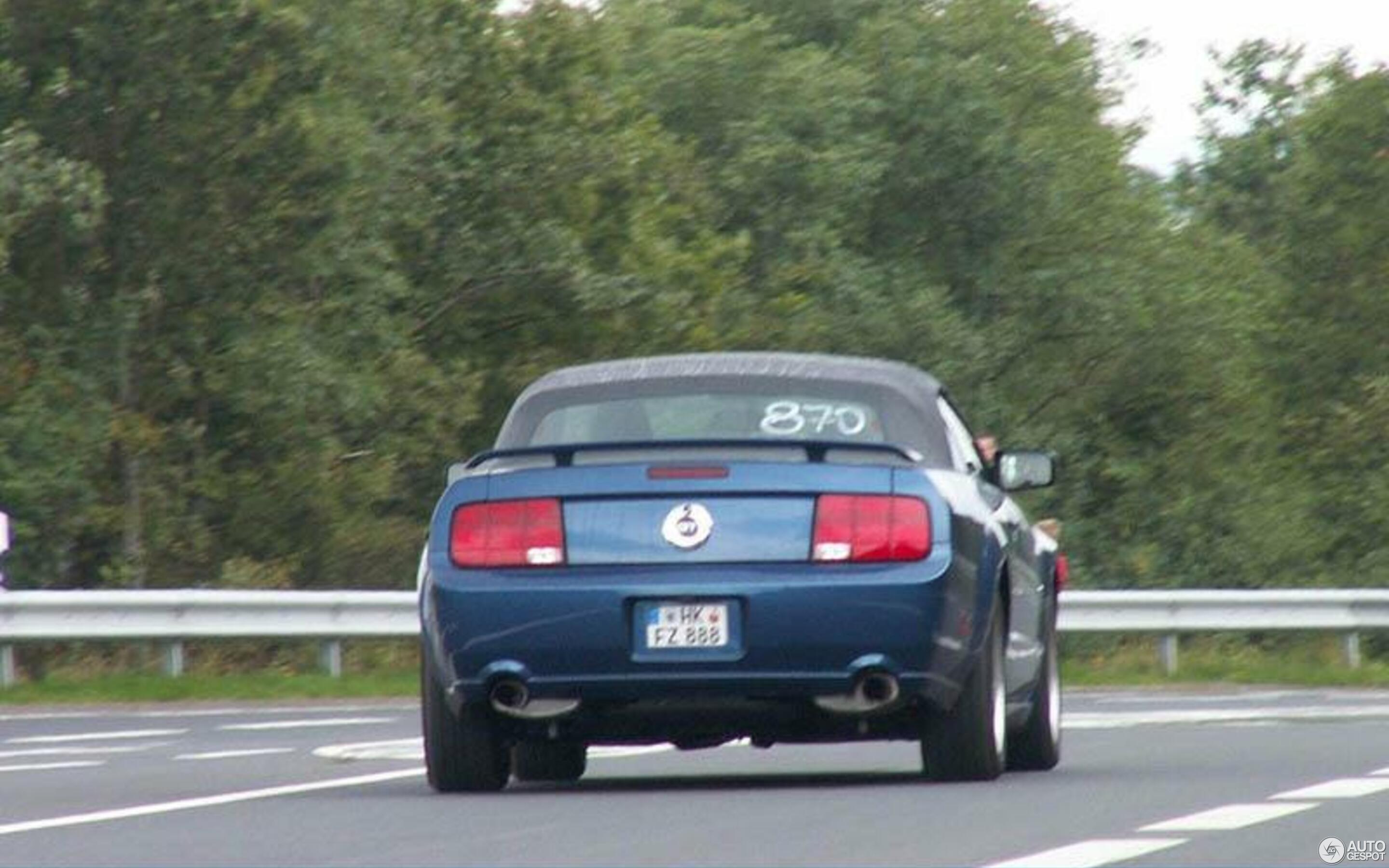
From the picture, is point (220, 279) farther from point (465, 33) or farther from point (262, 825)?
point (262, 825)

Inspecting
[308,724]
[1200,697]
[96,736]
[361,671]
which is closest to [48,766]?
[96,736]

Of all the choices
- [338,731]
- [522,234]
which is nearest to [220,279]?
[522,234]

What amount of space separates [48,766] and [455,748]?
3147 millimetres

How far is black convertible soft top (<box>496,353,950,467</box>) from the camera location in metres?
12.5

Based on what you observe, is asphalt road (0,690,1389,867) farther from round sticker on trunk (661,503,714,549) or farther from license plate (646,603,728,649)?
round sticker on trunk (661,503,714,549)

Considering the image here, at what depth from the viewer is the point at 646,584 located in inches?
460

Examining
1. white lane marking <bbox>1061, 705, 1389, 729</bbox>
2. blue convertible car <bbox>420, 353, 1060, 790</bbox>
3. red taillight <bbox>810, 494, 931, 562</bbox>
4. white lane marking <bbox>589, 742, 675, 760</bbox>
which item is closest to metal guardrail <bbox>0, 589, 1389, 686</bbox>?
white lane marking <bbox>1061, 705, 1389, 729</bbox>

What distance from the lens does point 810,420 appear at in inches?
493

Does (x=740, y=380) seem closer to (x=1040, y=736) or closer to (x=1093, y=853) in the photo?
(x=1040, y=736)

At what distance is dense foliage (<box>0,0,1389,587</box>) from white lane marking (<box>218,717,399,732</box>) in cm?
1295

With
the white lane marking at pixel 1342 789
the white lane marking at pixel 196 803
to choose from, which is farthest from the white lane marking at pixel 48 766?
the white lane marking at pixel 1342 789

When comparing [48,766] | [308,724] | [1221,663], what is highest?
[48,766]

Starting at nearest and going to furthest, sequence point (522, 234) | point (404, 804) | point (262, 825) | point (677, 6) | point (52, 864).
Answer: point (52, 864), point (262, 825), point (404, 804), point (522, 234), point (677, 6)

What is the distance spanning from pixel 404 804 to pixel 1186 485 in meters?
45.3
